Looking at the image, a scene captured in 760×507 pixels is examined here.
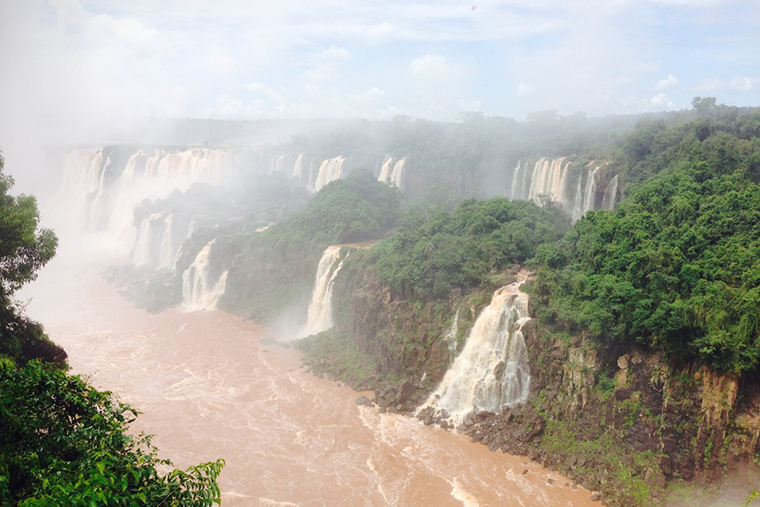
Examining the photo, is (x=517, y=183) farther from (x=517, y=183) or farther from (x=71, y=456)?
(x=71, y=456)

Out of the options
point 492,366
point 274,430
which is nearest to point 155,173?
point 274,430

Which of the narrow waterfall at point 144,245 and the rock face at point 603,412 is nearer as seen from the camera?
the rock face at point 603,412

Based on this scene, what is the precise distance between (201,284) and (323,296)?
33.1ft

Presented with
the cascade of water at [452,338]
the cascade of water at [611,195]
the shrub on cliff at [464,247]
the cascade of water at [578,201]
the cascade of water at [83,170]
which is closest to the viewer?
the cascade of water at [452,338]

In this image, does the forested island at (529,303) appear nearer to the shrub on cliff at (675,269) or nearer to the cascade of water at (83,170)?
the shrub on cliff at (675,269)

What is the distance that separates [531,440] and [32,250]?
15118 millimetres

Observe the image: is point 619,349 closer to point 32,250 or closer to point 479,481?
point 479,481

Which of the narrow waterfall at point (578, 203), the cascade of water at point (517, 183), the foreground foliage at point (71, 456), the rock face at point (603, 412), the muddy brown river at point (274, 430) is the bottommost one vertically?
the muddy brown river at point (274, 430)

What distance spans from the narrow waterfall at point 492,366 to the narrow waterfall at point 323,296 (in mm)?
9415

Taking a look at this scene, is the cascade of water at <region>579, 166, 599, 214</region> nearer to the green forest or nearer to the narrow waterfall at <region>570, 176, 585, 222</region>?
the narrow waterfall at <region>570, 176, 585, 222</region>

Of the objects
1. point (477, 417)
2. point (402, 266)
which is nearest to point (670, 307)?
point (477, 417)

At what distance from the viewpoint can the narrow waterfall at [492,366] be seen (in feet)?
64.4

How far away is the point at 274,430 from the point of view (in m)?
19.9

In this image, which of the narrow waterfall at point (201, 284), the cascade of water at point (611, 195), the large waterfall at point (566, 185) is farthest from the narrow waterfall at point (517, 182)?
the narrow waterfall at point (201, 284)
